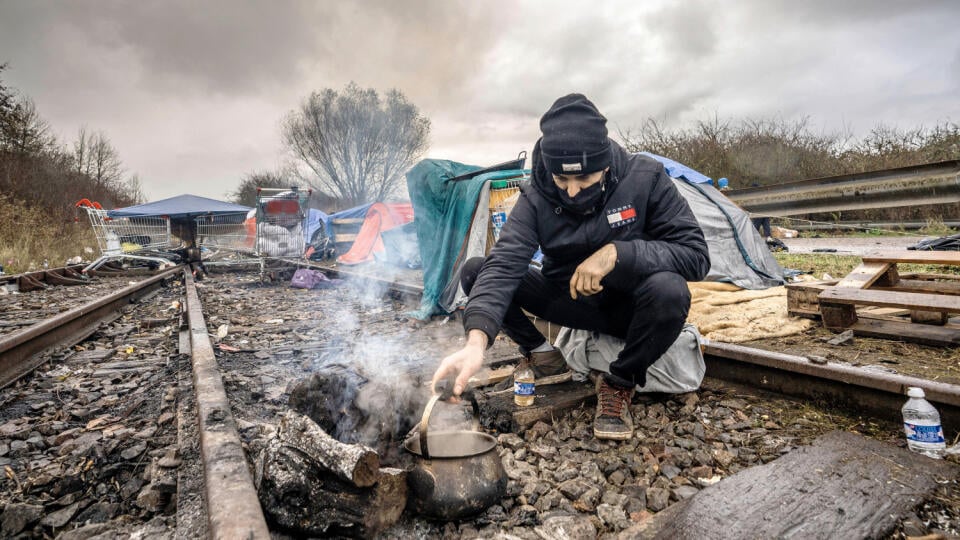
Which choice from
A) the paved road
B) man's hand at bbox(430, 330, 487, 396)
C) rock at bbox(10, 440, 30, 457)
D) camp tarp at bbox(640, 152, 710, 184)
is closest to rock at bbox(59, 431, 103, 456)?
rock at bbox(10, 440, 30, 457)

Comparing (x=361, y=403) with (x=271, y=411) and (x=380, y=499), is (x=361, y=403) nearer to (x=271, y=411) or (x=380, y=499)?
(x=380, y=499)

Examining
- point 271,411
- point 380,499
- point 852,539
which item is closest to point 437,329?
point 271,411

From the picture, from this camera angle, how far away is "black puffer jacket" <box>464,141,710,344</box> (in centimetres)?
221

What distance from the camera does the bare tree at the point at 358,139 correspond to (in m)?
36.5

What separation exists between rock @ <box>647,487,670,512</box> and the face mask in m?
1.25

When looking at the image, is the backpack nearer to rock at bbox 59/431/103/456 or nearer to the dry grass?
the dry grass

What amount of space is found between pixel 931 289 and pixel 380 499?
4211 millimetres

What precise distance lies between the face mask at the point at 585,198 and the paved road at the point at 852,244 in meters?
7.20

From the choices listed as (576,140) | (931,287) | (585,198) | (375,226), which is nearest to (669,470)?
(585,198)

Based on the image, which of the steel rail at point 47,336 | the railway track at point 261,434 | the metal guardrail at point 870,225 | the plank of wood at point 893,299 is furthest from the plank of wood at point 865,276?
the metal guardrail at point 870,225

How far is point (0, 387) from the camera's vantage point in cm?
314

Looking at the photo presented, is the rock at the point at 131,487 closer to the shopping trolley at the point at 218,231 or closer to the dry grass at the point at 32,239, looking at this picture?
the shopping trolley at the point at 218,231

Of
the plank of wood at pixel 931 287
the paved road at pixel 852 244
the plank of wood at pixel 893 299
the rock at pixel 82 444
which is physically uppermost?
the paved road at pixel 852 244

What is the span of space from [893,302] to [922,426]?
1.48 metres
